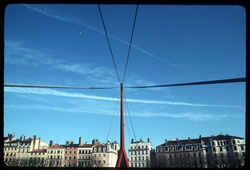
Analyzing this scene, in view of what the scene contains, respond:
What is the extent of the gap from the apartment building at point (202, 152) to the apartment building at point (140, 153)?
3.34 meters

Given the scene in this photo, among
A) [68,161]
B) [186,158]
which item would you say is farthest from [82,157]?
[186,158]

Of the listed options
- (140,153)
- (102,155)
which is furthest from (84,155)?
(140,153)

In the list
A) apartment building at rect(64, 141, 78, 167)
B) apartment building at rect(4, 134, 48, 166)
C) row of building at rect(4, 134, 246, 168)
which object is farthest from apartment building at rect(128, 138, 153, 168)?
apartment building at rect(4, 134, 48, 166)

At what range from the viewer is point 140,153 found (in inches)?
2549

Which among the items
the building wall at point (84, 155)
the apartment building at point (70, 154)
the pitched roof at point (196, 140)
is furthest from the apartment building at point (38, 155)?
the pitched roof at point (196, 140)

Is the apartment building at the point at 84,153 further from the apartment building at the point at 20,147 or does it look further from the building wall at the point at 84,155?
the apartment building at the point at 20,147

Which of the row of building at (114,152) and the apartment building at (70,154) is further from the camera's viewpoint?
the apartment building at (70,154)

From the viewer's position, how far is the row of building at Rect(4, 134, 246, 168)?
54.0 metres

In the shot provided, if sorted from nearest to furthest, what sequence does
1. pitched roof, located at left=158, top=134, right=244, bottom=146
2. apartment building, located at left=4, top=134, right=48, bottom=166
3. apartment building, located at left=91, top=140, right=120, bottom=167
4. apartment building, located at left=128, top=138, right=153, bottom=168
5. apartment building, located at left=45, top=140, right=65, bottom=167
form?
pitched roof, located at left=158, top=134, right=244, bottom=146
apartment building, located at left=4, top=134, right=48, bottom=166
apartment building, located at left=91, top=140, right=120, bottom=167
apartment building, located at left=45, top=140, right=65, bottom=167
apartment building, located at left=128, top=138, right=153, bottom=168

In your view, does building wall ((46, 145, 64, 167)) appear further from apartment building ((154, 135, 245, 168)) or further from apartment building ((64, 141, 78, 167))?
apartment building ((154, 135, 245, 168))

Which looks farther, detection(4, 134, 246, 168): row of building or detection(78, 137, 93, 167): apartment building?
detection(78, 137, 93, 167): apartment building

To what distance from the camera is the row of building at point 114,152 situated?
54013mm
